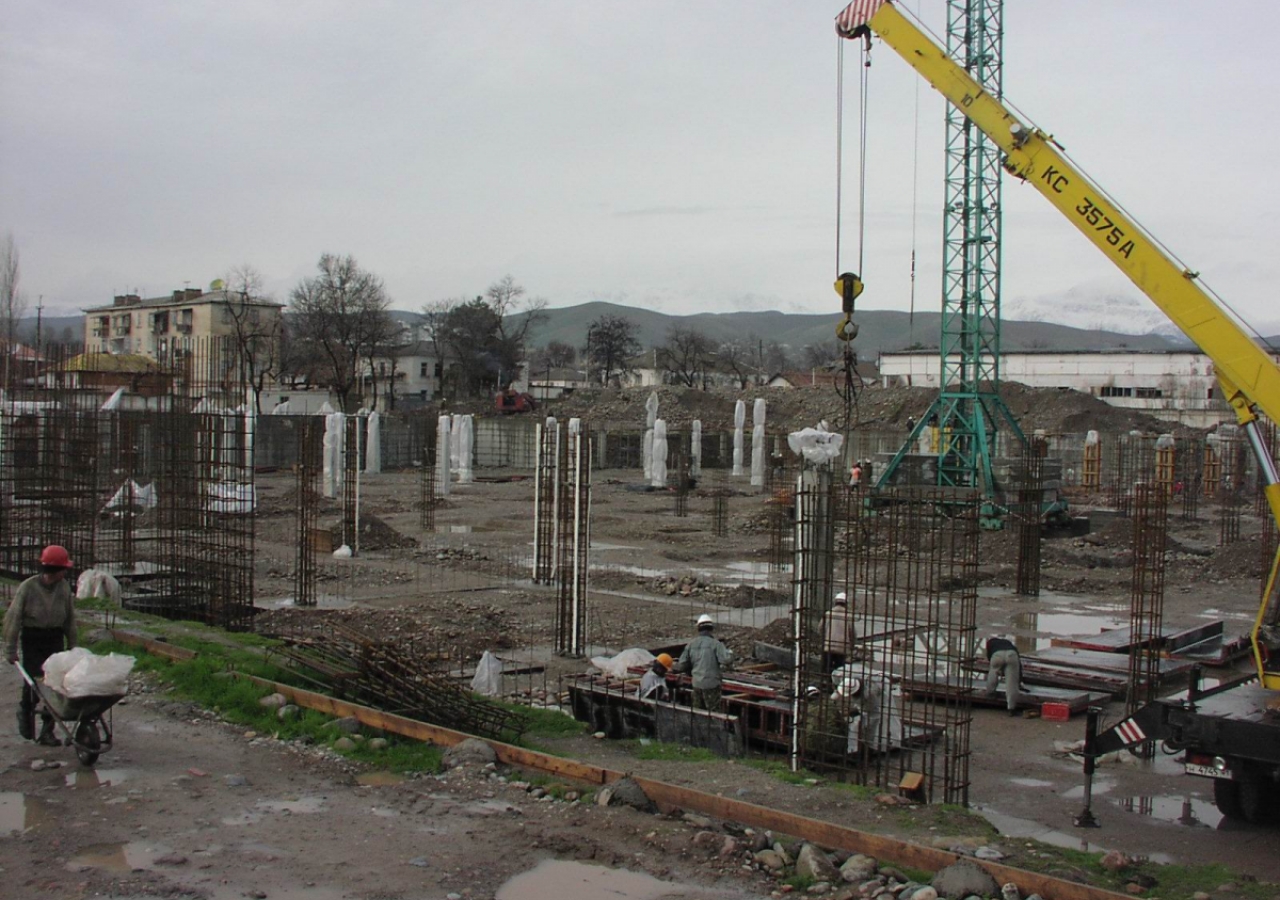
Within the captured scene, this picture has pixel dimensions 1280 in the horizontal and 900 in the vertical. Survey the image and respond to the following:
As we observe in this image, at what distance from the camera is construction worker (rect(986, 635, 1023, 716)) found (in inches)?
445

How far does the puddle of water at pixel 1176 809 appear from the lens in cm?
819

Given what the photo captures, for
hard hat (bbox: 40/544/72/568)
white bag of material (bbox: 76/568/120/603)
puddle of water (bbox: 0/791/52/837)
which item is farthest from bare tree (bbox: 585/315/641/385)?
puddle of water (bbox: 0/791/52/837)

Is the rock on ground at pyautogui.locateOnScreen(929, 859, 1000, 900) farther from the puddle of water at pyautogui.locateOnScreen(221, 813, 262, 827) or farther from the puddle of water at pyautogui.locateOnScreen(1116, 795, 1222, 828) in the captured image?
the puddle of water at pyautogui.locateOnScreen(221, 813, 262, 827)

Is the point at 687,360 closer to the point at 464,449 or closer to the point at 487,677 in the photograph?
the point at 464,449

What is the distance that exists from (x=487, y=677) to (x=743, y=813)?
449cm

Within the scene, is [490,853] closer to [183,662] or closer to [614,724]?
[614,724]

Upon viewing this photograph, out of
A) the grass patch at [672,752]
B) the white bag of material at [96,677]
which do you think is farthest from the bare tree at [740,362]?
the white bag of material at [96,677]

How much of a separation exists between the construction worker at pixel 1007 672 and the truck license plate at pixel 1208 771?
136 inches

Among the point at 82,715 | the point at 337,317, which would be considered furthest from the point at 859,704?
the point at 337,317

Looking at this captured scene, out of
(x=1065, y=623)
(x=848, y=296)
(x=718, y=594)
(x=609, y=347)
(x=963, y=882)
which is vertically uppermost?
(x=609, y=347)

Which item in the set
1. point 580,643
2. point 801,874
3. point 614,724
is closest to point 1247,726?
point 801,874

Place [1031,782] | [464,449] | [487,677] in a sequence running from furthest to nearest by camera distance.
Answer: [464,449] → [487,677] → [1031,782]

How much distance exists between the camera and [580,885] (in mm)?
5898

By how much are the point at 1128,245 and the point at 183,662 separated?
9621 mm
